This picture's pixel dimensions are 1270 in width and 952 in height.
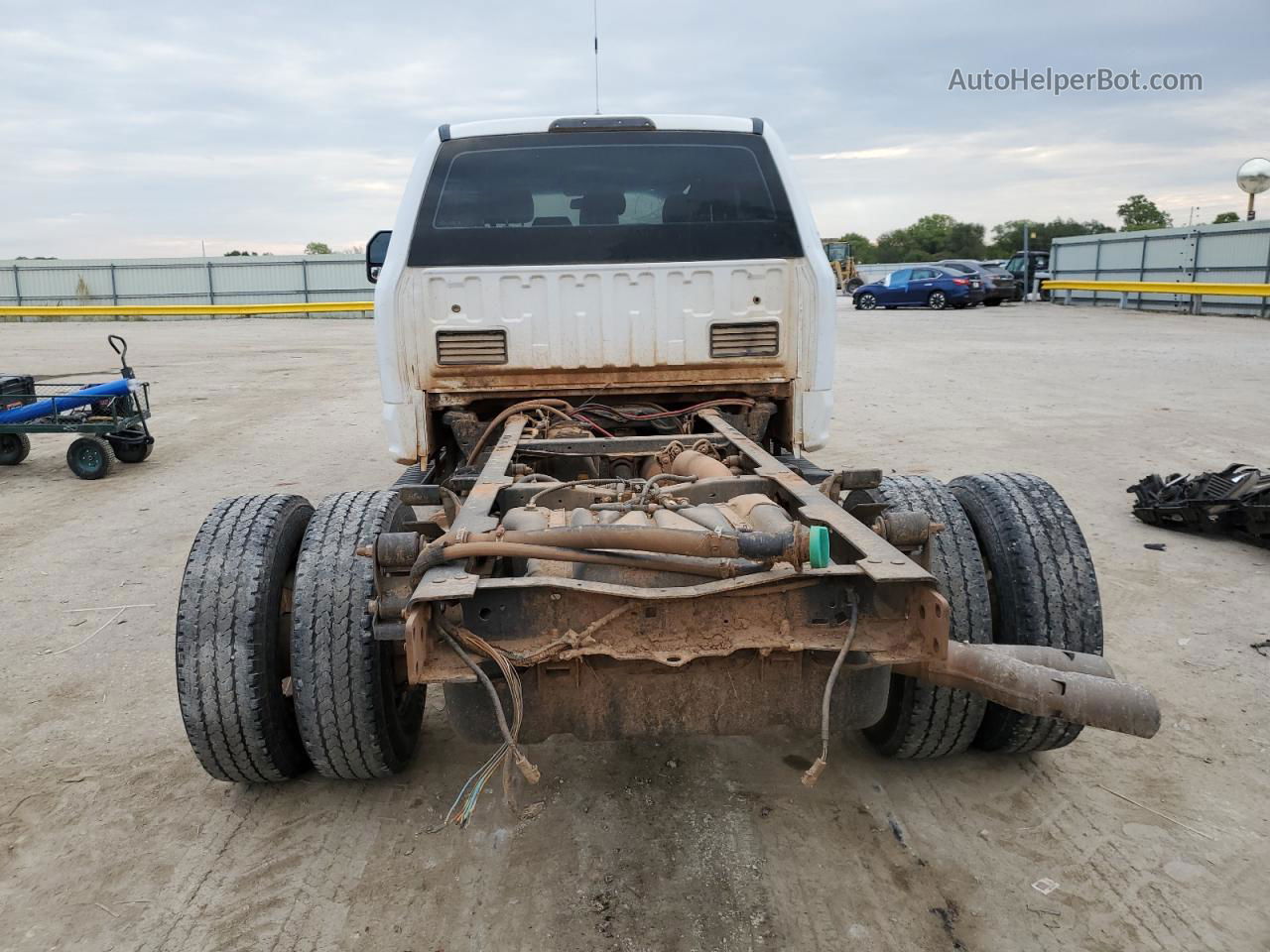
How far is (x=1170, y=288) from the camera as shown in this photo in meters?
22.6

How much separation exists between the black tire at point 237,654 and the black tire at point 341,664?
11cm

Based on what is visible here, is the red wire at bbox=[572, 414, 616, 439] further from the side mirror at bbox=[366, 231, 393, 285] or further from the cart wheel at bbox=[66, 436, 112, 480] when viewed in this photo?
the cart wheel at bbox=[66, 436, 112, 480]

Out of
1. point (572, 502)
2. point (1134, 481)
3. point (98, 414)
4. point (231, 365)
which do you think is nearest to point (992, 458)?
point (1134, 481)

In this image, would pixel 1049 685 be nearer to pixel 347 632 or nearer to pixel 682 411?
pixel 347 632

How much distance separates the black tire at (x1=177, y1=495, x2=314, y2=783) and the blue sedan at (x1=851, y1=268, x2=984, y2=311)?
27.6m

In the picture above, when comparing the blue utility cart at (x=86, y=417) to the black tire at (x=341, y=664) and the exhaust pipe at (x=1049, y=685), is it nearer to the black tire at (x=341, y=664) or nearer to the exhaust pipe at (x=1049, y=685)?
the black tire at (x=341, y=664)

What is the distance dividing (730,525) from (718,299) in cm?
203

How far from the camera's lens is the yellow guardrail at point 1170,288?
20.7m

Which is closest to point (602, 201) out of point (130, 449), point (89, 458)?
point (89, 458)

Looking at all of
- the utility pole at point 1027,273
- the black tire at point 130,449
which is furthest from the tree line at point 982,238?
the black tire at point 130,449

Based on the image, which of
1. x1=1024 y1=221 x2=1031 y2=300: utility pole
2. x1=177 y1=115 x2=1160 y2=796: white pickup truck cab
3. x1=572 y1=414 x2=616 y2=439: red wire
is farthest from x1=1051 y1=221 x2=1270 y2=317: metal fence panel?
x1=572 y1=414 x2=616 y2=439: red wire

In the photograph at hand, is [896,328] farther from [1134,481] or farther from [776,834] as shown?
[776,834]

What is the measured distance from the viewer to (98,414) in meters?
8.29

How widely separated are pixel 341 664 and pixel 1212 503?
204 inches
